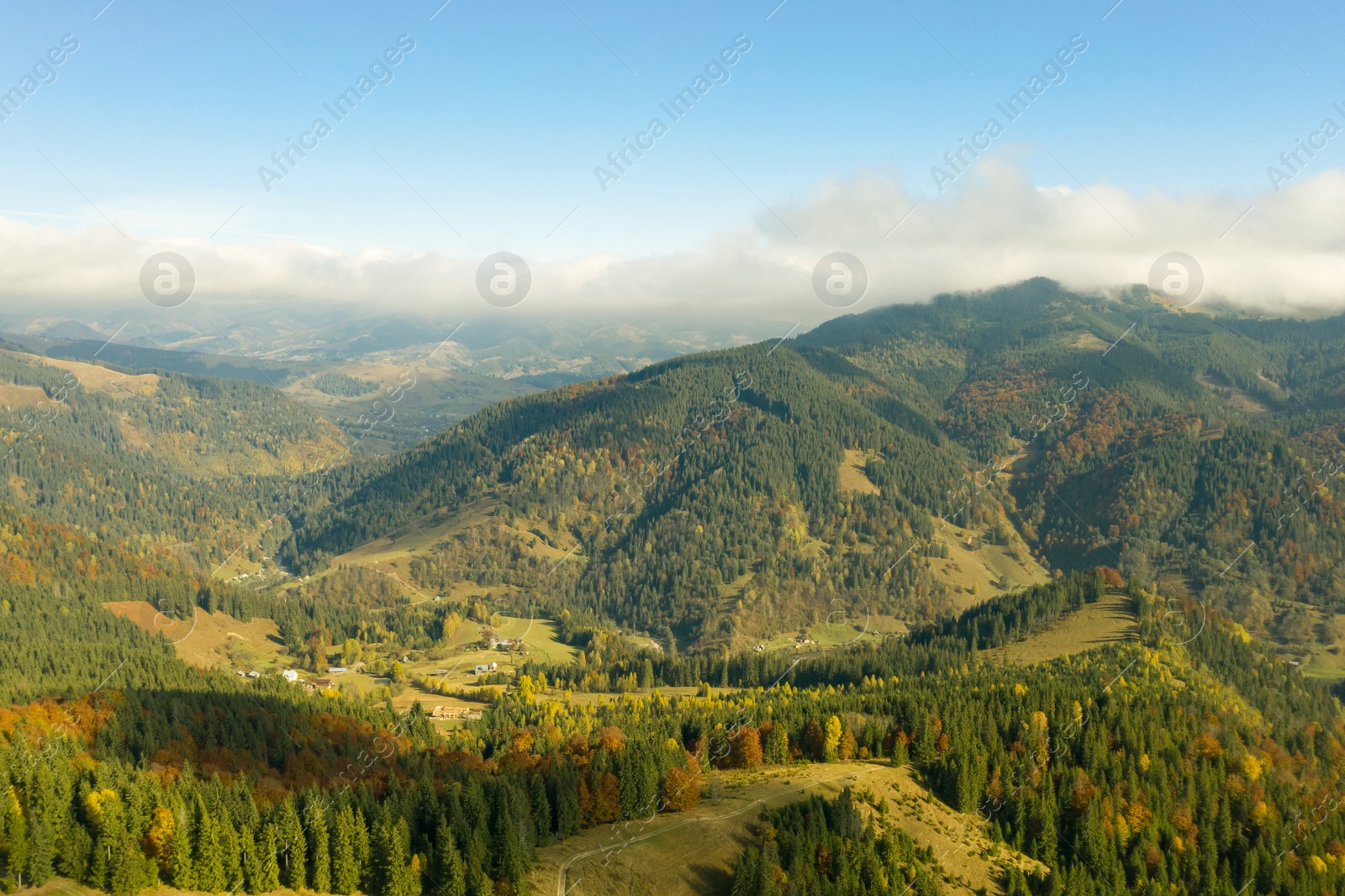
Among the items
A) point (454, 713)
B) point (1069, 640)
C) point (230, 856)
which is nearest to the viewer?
point (230, 856)

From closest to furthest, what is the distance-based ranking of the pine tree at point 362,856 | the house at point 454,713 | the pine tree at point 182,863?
the pine tree at point 182,863, the pine tree at point 362,856, the house at point 454,713

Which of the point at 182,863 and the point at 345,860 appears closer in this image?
the point at 182,863

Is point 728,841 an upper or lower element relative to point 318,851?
lower

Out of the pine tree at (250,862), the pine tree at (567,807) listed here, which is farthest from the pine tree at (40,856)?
the pine tree at (567,807)

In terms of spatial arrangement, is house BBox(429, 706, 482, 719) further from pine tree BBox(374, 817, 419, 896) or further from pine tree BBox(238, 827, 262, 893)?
pine tree BBox(238, 827, 262, 893)

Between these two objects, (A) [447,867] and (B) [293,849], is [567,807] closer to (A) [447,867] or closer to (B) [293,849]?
(A) [447,867]

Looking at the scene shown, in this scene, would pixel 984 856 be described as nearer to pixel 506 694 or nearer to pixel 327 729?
pixel 327 729

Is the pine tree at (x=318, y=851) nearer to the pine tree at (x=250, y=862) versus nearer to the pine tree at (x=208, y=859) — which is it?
the pine tree at (x=250, y=862)

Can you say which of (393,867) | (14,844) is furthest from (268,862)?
(14,844)

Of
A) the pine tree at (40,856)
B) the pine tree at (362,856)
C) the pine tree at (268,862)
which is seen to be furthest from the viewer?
the pine tree at (362,856)

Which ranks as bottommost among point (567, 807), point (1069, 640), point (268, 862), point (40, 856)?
point (1069, 640)

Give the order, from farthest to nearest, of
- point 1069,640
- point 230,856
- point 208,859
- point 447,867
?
point 1069,640 → point 447,867 → point 230,856 → point 208,859
